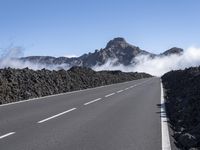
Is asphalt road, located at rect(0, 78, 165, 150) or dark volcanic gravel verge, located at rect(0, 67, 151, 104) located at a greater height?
dark volcanic gravel verge, located at rect(0, 67, 151, 104)

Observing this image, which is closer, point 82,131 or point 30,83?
point 82,131

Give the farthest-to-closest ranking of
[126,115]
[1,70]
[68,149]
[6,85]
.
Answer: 1. [1,70]
2. [6,85]
3. [126,115]
4. [68,149]

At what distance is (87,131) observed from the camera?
12.2m

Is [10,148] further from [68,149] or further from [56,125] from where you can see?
[56,125]

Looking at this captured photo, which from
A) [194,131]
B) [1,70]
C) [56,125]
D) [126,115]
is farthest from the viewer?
[1,70]

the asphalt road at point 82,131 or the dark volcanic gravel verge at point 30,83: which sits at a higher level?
the dark volcanic gravel verge at point 30,83

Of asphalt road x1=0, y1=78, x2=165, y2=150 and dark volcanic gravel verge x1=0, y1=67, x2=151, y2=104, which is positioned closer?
asphalt road x1=0, y1=78, x2=165, y2=150

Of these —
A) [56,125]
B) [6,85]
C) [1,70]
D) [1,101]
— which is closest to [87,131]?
[56,125]

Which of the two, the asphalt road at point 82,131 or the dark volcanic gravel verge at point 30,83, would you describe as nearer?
the asphalt road at point 82,131

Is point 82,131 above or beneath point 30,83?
beneath

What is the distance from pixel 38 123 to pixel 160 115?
4.74 metres

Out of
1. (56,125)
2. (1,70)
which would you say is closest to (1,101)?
(1,70)

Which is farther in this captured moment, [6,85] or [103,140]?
[6,85]

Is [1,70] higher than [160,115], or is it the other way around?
[1,70]
